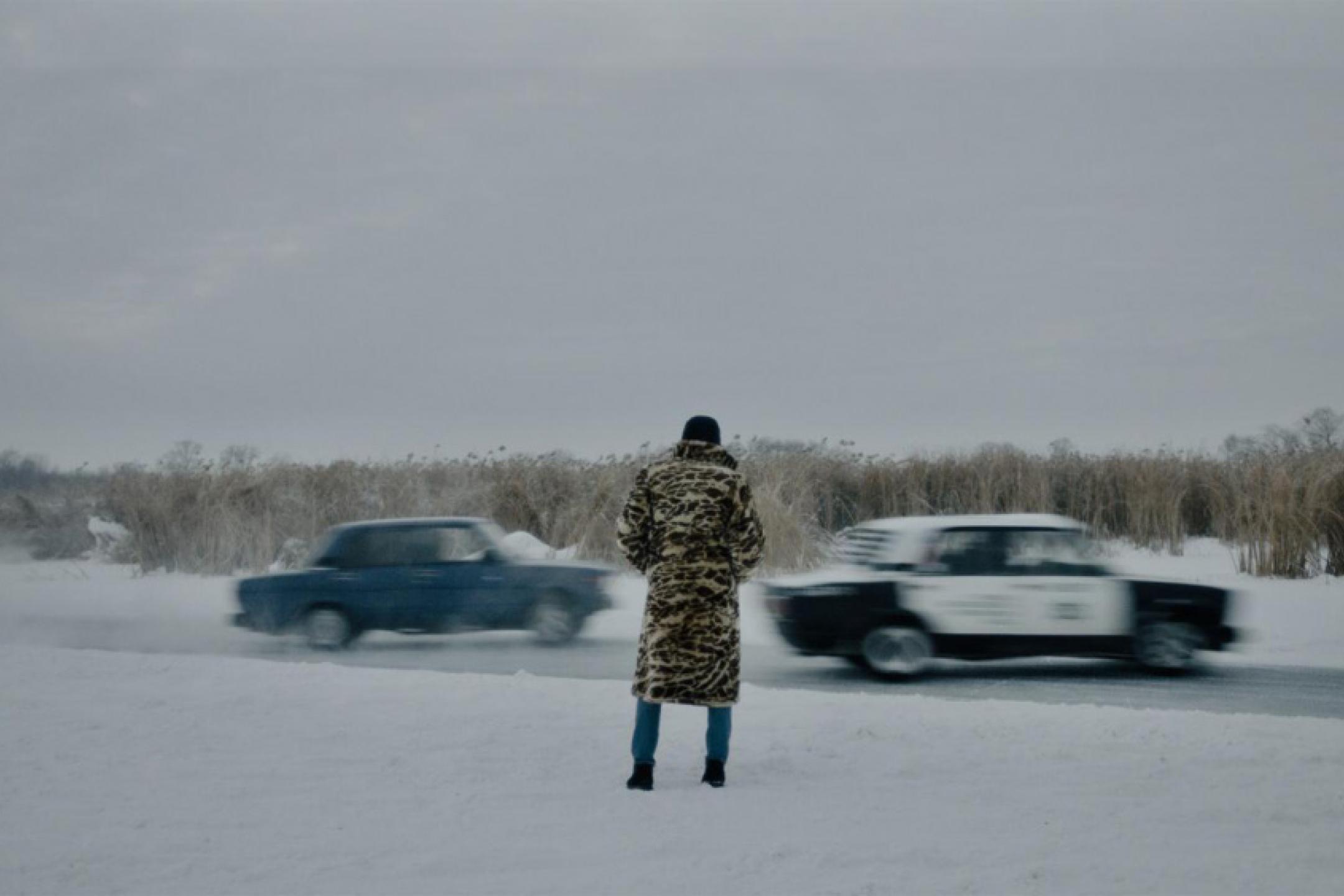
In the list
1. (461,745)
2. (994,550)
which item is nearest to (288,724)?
(461,745)

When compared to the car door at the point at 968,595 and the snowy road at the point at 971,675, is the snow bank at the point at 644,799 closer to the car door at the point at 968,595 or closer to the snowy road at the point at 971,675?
the snowy road at the point at 971,675

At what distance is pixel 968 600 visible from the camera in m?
11.9

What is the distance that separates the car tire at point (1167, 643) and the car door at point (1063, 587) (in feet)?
0.83

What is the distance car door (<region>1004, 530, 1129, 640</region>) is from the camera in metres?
11.9

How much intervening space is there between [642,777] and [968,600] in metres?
5.71

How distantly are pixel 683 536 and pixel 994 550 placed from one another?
5849 millimetres

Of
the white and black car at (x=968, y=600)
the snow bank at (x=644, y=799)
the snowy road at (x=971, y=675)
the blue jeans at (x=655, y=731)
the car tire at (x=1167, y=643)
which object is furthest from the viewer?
the car tire at (x=1167, y=643)

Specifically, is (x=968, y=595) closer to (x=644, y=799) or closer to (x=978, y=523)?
(x=978, y=523)

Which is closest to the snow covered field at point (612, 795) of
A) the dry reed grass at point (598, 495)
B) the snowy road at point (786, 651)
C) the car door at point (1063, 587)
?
the snowy road at point (786, 651)

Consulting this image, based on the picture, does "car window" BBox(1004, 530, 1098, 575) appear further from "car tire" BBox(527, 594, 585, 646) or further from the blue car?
"car tire" BBox(527, 594, 585, 646)

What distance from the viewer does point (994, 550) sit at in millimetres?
11930

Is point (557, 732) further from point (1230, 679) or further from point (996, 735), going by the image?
point (1230, 679)

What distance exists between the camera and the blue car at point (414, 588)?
600 inches

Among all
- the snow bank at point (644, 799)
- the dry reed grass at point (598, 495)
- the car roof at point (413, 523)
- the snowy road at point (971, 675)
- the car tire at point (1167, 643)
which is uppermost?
the dry reed grass at point (598, 495)
